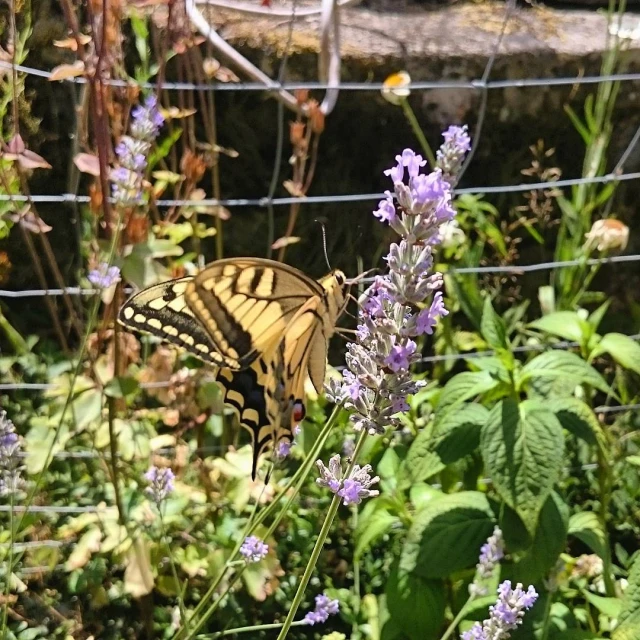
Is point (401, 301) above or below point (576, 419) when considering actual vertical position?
above

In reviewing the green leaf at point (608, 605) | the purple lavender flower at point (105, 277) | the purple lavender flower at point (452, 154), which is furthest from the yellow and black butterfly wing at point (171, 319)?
the green leaf at point (608, 605)

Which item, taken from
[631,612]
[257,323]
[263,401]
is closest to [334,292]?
[257,323]

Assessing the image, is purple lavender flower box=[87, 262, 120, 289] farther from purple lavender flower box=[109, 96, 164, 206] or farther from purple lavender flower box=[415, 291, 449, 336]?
purple lavender flower box=[415, 291, 449, 336]

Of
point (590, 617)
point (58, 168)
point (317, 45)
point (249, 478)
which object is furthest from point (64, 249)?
point (590, 617)

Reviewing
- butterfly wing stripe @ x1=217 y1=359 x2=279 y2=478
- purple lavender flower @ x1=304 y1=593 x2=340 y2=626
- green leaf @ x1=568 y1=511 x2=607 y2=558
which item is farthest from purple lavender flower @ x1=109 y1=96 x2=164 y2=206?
green leaf @ x1=568 y1=511 x2=607 y2=558

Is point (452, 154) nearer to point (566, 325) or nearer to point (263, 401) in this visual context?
point (263, 401)
